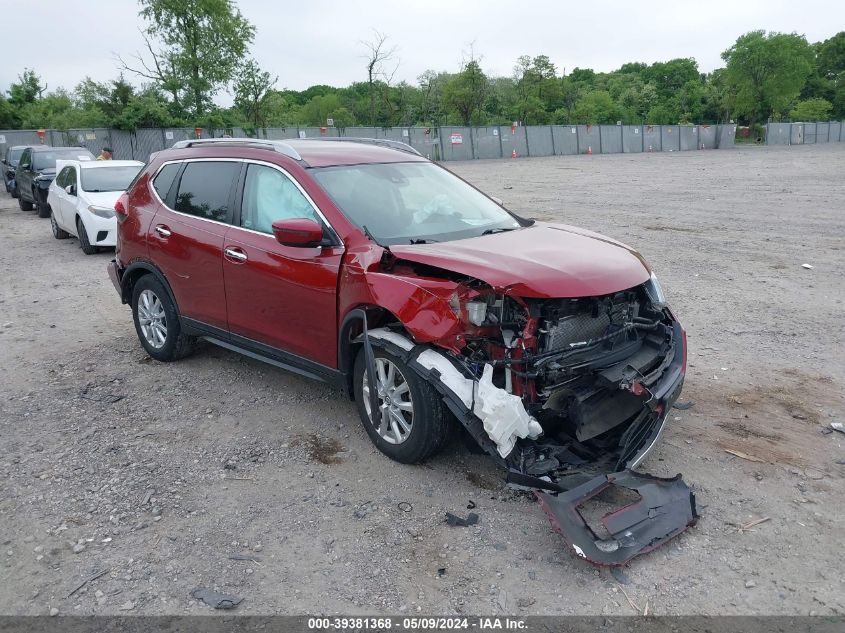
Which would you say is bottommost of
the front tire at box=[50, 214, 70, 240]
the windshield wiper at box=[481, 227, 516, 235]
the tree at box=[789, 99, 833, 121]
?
the front tire at box=[50, 214, 70, 240]

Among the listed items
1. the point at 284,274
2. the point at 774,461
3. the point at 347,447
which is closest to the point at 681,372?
the point at 774,461

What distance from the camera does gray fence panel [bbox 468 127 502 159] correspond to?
4362 centimetres

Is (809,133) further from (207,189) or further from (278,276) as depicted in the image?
(278,276)

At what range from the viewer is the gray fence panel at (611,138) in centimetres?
4991

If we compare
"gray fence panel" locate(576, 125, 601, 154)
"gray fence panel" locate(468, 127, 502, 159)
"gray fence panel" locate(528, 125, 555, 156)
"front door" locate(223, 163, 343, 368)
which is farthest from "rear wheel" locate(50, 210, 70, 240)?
"gray fence panel" locate(576, 125, 601, 154)

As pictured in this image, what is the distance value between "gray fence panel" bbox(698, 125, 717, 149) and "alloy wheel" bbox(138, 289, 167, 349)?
189ft

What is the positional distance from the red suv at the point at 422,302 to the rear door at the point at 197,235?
0.05ft

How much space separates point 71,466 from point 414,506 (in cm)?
225

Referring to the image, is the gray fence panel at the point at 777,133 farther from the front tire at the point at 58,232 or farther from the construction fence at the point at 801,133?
the front tire at the point at 58,232

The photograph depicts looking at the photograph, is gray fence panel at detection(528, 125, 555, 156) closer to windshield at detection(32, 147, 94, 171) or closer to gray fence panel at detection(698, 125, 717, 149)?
gray fence panel at detection(698, 125, 717, 149)

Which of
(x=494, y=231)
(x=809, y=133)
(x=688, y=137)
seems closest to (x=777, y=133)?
(x=809, y=133)

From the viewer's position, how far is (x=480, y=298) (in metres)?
3.83

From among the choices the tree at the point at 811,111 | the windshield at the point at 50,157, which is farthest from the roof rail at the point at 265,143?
the tree at the point at 811,111

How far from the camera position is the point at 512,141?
45.4 m
